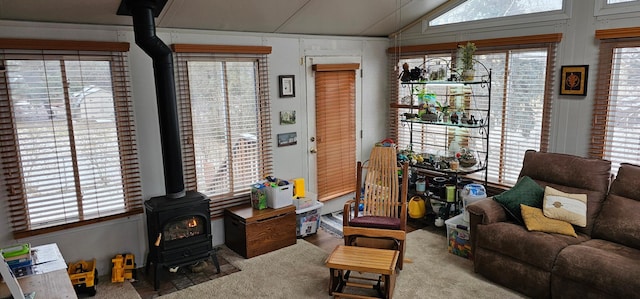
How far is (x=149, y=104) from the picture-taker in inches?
160

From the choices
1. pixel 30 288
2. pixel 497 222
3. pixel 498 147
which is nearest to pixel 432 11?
pixel 498 147

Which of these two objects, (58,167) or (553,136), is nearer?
(58,167)

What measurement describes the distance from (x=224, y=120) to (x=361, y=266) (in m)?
2.14

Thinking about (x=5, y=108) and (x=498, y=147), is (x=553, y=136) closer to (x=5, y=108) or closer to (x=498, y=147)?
(x=498, y=147)

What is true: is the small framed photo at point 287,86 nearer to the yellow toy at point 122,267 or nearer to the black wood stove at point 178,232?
the black wood stove at point 178,232

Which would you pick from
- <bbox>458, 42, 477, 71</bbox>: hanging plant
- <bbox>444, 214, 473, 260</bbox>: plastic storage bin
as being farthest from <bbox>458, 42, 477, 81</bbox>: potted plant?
<bbox>444, 214, 473, 260</bbox>: plastic storage bin

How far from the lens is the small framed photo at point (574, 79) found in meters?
4.02

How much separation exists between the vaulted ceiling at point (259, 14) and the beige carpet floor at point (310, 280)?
2262 mm

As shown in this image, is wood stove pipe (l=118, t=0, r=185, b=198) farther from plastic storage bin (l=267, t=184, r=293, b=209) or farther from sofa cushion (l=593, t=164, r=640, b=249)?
sofa cushion (l=593, t=164, r=640, b=249)

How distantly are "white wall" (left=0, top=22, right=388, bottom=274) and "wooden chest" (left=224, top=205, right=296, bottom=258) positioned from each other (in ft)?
0.80

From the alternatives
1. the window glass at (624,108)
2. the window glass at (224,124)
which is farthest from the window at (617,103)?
the window glass at (224,124)

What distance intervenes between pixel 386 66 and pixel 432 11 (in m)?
0.98

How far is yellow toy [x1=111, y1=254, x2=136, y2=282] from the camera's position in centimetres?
386

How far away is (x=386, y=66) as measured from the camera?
593cm
